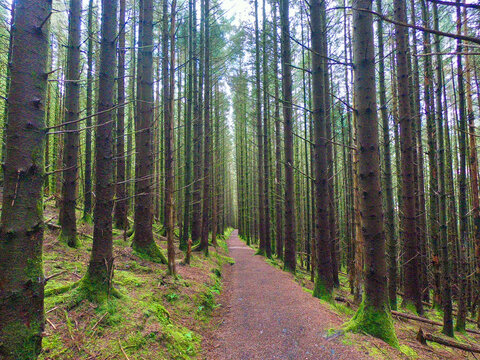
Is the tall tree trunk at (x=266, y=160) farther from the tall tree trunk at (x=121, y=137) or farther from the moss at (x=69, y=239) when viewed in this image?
the moss at (x=69, y=239)

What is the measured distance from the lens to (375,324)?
163 inches

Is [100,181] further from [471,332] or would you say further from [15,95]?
[471,332]

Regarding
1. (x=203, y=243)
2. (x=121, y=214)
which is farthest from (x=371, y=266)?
(x=121, y=214)

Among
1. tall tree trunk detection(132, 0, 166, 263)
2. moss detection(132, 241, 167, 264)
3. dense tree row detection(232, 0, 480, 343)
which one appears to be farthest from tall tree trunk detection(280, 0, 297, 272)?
moss detection(132, 241, 167, 264)

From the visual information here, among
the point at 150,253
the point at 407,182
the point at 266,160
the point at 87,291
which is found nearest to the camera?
the point at 87,291

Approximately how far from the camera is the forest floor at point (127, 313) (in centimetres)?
311

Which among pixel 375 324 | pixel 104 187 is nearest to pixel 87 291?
pixel 104 187

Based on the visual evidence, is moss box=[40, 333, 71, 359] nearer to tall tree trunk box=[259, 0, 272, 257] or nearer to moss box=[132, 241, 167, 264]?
moss box=[132, 241, 167, 264]

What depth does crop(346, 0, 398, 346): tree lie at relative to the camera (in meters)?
4.22

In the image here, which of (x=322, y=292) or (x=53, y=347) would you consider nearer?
(x=53, y=347)

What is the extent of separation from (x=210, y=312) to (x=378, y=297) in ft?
11.6

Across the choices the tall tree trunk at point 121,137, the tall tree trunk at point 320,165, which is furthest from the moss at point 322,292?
the tall tree trunk at point 121,137

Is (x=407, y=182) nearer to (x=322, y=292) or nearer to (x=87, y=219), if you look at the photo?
(x=322, y=292)

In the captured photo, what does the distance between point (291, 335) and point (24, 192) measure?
423 cm
